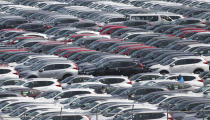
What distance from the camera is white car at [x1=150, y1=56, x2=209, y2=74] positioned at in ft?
139

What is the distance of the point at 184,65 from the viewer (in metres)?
42.6

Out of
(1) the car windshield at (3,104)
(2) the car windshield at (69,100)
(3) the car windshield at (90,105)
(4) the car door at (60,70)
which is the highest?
(3) the car windshield at (90,105)

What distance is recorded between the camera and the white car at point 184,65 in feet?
139

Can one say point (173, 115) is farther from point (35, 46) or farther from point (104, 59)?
point (35, 46)

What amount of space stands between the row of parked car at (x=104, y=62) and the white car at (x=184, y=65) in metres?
0.06

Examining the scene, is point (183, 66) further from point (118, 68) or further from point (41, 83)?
point (41, 83)

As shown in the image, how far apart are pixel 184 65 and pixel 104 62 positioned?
4436 millimetres

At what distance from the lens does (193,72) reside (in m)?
42.8

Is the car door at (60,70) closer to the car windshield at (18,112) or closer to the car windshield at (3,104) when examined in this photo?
the car windshield at (3,104)

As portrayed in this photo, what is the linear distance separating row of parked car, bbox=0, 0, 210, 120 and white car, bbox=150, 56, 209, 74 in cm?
6

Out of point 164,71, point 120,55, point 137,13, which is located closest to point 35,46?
point 120,55

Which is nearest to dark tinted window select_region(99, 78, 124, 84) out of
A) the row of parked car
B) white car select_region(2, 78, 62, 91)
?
the row of parked car

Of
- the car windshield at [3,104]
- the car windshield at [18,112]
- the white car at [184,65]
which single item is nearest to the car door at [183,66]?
the white car at [184,65]

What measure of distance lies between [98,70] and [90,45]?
7917 millimetres
